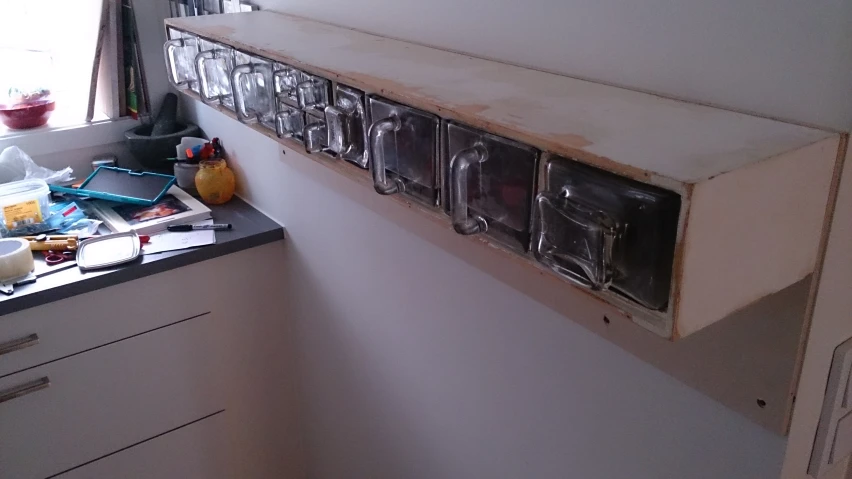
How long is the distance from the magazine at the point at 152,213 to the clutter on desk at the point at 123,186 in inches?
1.0

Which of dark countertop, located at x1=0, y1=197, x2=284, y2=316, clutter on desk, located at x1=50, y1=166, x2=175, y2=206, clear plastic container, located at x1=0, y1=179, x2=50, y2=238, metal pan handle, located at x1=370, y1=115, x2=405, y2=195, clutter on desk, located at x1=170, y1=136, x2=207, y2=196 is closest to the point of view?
metal pan handle, located at x1=370, y1=115, x2=405, y2=195

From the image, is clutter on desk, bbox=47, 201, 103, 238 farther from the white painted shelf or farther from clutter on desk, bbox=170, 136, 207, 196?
the white painted shelf

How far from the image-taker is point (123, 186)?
1.88 meters

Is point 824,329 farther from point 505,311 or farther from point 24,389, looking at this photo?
point 24,389

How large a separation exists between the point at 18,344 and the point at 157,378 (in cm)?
32

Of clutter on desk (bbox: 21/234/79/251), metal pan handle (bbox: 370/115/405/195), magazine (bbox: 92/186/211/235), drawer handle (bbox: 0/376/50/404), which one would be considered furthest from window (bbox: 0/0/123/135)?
metal pan handle (bbox: 370/115/405/195)

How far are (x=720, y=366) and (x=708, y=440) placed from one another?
4.1 inches

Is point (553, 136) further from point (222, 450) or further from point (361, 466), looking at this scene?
point (222, 450)

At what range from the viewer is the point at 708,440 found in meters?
→ 0.77

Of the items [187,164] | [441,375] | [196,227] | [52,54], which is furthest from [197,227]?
[52,54]

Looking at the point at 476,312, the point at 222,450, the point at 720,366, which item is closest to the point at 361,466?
the point at 222,450

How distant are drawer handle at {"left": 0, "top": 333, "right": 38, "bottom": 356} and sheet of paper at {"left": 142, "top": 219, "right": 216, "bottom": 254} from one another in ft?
0.97

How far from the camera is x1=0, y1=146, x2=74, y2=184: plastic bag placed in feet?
6.07

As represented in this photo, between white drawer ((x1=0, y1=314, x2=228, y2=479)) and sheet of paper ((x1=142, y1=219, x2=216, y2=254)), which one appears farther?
sheet of paper ((x1=142, y1=219, x2=216, y2=254))
